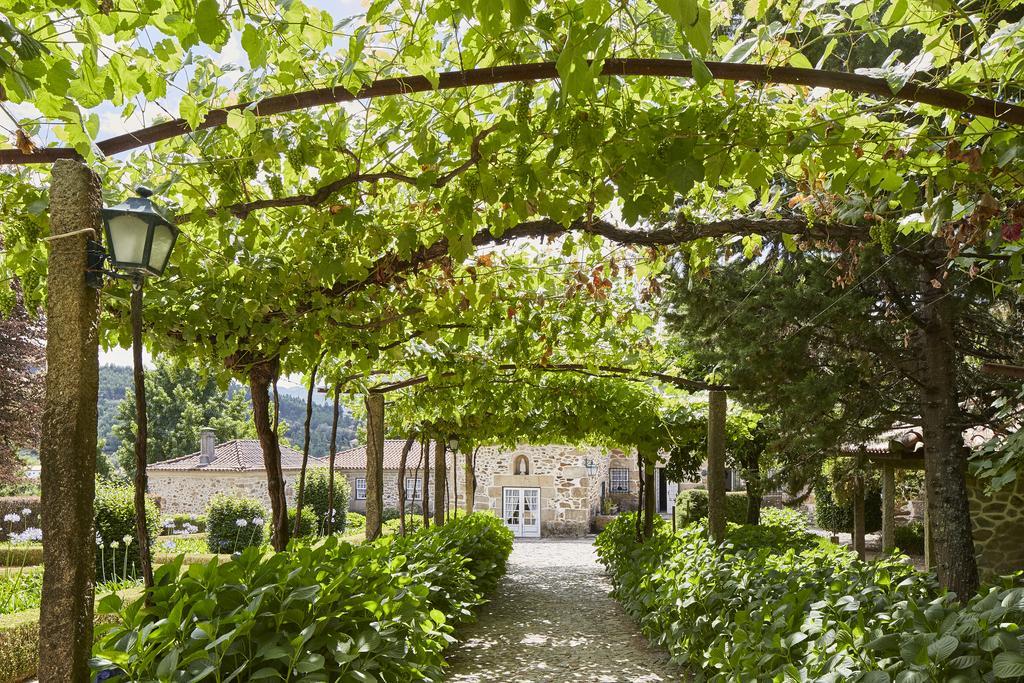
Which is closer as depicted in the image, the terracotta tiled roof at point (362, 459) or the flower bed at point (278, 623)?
the flower bed at point (278, 623)

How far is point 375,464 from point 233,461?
21235 millimetres

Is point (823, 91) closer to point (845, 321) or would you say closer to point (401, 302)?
point (401, 302)

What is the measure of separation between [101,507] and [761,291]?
9.94 meters

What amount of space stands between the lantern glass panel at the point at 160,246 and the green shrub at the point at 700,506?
48.0 ft

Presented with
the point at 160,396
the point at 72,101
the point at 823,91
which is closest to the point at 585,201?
the point at 823,91

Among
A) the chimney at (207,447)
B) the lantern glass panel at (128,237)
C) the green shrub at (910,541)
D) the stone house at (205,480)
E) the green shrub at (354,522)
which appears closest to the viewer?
the lantern glass panel at (128,237)

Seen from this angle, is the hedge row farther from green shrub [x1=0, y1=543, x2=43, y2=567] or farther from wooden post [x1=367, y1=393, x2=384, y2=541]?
green shrub [x1=0, y1=543, x2=43, y2=567]

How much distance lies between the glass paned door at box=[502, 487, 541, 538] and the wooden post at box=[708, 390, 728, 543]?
16.2m

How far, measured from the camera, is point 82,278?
7.90 feet

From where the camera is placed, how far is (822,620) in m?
3.42

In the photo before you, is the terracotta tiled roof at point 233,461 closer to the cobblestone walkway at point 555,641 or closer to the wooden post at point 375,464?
the cobblestone walkway at point 555,641

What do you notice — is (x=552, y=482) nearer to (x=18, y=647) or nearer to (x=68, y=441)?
(x=18, y=647)

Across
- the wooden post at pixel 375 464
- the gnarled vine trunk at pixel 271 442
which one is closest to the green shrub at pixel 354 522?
the wooden post at pixel 375 464

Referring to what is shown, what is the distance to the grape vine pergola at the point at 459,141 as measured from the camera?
2236mm
